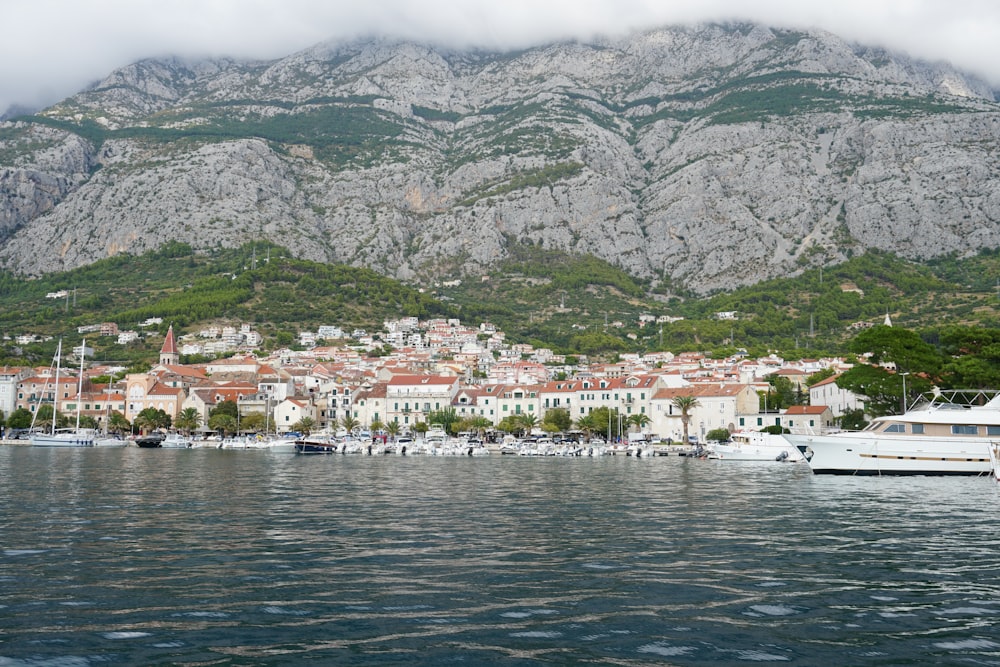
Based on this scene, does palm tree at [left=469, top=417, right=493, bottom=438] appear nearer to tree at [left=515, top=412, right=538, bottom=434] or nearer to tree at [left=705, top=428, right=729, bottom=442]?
tree at [left=515, top=412, right=538, bottom=434]

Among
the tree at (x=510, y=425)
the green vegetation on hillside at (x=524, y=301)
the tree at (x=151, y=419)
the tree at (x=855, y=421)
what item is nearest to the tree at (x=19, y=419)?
the tree at (x=151, y=419)

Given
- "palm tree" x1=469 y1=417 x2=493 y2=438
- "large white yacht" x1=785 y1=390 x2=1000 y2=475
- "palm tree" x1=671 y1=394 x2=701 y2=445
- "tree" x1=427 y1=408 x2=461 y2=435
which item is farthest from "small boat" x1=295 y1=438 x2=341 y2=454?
"large white yacht" x1=785 y1=390 x2=1000 y2=475

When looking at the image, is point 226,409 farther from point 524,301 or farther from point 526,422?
point 524,301

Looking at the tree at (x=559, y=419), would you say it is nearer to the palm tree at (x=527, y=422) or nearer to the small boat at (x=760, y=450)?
the palm tree at (x=527, y=422)

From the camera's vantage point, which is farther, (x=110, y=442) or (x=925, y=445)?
(x=110, y=442)

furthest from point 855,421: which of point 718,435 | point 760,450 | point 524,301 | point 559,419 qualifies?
point 524,301

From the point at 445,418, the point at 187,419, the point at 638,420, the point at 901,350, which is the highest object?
the point at 901,350
